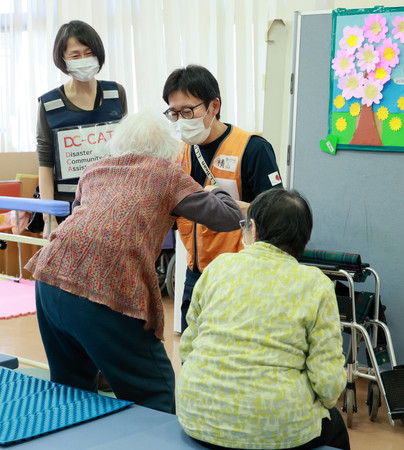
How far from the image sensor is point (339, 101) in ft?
10.6

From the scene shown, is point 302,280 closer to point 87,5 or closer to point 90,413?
point 90,413

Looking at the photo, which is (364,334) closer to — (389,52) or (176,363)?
(176,363)

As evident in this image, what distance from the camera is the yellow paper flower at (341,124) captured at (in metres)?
3.24

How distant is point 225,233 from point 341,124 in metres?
1.49

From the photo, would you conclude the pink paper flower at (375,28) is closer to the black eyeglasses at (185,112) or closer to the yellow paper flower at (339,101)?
the yellow paper flower at (339,101)

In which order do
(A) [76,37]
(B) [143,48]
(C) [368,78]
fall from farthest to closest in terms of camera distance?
(B) [143,48] < (C) [368,78] < (A) [76,37]

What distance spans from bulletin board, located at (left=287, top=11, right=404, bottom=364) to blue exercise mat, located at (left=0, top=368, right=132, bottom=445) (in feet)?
6.23

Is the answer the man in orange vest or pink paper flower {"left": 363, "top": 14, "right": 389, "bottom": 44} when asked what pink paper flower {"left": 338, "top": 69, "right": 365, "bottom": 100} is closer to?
pink paper flower {"left": 363, "top": 14, "right": 389, "bottom": 44}

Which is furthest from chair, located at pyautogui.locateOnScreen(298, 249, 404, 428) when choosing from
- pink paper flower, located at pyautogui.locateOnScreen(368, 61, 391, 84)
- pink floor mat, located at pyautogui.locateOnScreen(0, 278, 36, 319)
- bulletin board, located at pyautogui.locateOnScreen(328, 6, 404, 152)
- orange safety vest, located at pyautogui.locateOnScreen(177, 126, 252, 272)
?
pink floor mat, located at pyautogui.locateOnScreen(0, 278, 36, 319)

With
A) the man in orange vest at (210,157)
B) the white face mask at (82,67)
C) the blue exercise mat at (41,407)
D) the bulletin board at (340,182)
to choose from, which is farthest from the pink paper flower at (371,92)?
the blue exercise mat at (41,407)

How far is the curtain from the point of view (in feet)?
16.6

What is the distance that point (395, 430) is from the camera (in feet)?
8.86

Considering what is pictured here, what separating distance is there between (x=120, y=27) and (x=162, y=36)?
0.44m

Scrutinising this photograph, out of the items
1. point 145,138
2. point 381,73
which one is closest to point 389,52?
point 381,73
